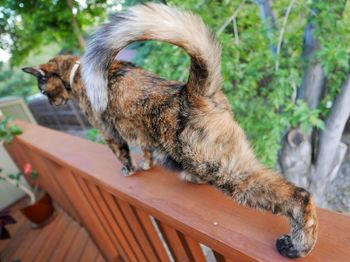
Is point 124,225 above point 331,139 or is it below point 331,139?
above

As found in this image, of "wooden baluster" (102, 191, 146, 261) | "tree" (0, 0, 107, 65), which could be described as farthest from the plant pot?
"wooden baluster" (102, 191, 146, 261)

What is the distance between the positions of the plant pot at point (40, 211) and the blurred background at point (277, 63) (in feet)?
2.82

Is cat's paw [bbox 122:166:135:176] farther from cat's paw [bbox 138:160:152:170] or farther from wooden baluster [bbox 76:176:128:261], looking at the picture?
wooden baluster [bbox 76:176:128:261]

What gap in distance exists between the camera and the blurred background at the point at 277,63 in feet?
6.68

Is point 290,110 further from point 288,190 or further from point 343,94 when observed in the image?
point 288,190

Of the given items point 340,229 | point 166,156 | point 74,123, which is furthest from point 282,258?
point 74,123

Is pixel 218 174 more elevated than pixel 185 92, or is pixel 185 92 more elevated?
pixel 185 92

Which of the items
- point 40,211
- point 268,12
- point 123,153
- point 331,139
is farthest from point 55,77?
point 331,139

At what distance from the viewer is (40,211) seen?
2729 millimetres

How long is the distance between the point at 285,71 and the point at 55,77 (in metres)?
1.74

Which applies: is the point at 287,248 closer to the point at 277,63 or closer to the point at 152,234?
the point at 152,234

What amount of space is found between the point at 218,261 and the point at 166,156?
14.6 inches

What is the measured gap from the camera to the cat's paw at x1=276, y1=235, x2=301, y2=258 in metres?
0.58

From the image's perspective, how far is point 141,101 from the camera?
3.07ft
